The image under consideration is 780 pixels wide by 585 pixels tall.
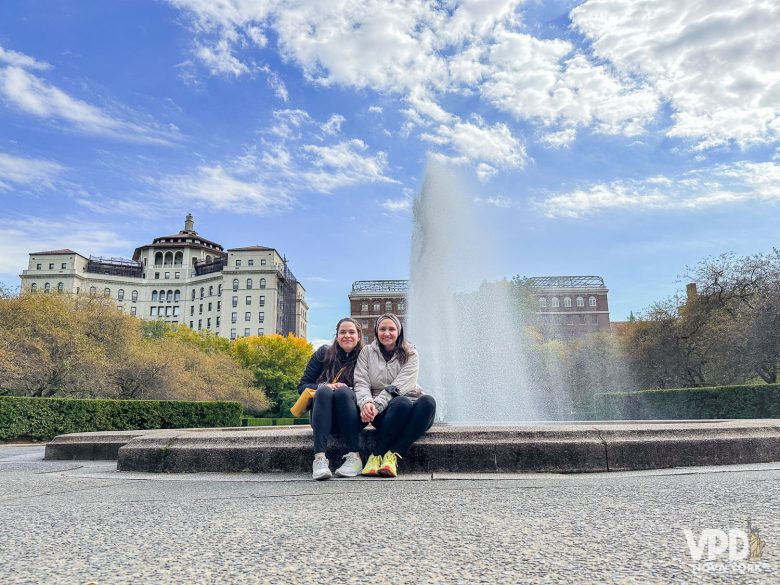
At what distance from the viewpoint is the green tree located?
57.0m

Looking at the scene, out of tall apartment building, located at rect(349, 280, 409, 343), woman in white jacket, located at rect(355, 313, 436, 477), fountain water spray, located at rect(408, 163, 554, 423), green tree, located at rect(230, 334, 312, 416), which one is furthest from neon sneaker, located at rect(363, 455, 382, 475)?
tall apartment building, located at rect(349, 280, 409, 343)

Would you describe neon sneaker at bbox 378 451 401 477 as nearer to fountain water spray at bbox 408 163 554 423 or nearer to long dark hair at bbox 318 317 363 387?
long dark hair at bbox 318 317 363 387

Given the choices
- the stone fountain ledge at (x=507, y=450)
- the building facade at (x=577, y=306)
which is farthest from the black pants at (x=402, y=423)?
the building facade at (x=577, y=306)

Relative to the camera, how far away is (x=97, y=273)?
97250 millimetres

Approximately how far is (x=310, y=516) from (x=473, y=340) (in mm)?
18794

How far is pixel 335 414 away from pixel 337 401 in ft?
0.59

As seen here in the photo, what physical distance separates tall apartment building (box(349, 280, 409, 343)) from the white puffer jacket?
71255 mm

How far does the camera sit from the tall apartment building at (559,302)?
79750 mm

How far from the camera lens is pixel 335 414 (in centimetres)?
580

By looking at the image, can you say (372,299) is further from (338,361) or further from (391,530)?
(391,530)

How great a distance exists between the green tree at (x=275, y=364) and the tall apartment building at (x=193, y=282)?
28100 mm

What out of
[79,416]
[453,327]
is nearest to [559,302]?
[453,327]

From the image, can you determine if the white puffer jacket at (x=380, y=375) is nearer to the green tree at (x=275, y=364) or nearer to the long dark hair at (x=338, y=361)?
the long dark hair at (x=338, y=361)

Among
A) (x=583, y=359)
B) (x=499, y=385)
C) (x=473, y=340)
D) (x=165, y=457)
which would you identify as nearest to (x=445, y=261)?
(x=473, y=340)
